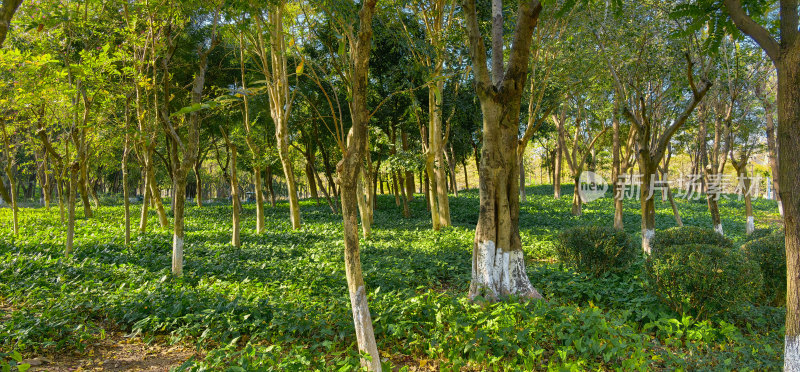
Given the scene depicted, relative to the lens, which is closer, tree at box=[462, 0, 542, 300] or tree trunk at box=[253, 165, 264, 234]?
tree at box=[462, 0, 542, 300]

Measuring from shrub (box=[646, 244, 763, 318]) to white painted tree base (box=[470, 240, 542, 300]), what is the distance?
1.72 metres

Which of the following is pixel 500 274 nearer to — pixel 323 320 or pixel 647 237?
pixel 323 320

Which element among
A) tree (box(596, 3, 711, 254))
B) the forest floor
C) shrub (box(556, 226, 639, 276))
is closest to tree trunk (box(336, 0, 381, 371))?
the forest floor

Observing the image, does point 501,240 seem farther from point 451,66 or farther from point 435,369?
point 451,66

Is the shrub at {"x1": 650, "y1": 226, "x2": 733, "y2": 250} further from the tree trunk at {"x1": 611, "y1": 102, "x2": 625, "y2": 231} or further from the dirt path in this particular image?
the dirt path

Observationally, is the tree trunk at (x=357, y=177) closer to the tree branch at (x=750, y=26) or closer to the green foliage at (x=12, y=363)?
the green foliage at (x=12, y=363)

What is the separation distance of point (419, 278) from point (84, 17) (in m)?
8.31

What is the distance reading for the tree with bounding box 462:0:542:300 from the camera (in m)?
6.28

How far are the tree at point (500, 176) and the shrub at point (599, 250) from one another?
2.31 meters

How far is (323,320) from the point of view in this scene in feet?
16.8

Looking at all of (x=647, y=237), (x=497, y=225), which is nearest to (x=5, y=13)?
(x=497, y=225)

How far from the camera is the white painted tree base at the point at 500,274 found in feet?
20.7

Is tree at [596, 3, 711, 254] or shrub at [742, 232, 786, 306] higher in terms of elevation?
tree at [596, 3, 711, 254]

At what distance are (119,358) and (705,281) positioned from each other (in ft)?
24.1
